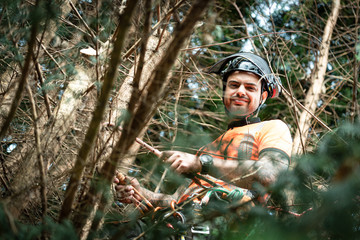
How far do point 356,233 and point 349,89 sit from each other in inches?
220

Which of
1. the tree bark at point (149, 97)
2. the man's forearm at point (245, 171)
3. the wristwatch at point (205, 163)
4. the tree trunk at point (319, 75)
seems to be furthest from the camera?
the tree trunk at point (319, 75)

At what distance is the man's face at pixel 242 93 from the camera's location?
264 centimetres

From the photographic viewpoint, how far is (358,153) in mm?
979

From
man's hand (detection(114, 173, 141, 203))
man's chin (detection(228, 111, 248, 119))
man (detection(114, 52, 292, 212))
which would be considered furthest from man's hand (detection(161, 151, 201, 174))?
man's chin (detection(228, 111, 248, 119))

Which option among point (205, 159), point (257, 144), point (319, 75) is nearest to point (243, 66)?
point (257, 144)

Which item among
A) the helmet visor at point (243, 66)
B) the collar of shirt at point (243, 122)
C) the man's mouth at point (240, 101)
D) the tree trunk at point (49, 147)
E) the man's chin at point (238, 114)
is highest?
the helmet visor at point (243, 66)

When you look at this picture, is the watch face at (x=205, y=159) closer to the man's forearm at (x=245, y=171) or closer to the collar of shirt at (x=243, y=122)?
the man's forearm at (x=245, y=171)

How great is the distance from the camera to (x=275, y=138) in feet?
7.02

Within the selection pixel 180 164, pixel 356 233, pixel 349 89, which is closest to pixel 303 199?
pixel 356 233

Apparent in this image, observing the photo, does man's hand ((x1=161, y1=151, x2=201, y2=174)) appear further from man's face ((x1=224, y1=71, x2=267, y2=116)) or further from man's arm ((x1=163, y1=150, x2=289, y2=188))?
man's face ((x1=224, y1=71, x2=267, y2=116))

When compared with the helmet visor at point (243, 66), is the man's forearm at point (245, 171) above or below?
below

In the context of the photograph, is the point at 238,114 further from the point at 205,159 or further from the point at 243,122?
the point at 205,159

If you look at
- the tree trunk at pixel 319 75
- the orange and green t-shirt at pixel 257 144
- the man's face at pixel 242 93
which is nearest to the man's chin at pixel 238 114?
the man's face at pixel 242 93

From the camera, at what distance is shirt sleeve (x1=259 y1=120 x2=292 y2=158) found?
2.07 m
